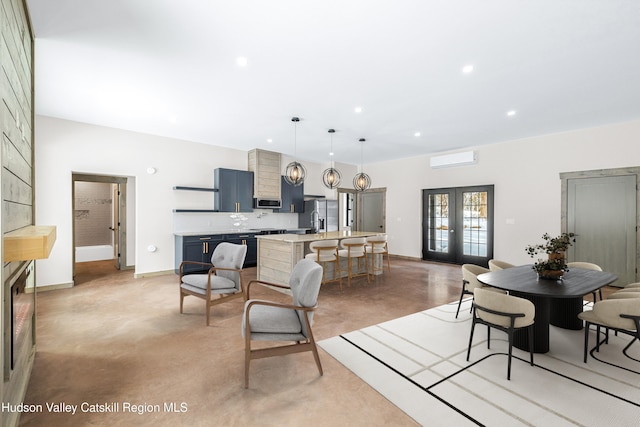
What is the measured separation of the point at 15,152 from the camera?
1862 millimetres

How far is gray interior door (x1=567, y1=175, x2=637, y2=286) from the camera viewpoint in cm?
489

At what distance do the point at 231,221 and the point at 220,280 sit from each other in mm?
3624

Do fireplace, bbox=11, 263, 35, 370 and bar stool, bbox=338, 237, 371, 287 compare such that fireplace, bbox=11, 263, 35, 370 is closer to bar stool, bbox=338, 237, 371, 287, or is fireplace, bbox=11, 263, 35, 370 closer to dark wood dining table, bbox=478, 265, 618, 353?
dark wood dining table, bbox=478, 265, 618, 353

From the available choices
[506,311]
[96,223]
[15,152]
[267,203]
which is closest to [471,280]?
[506,311]

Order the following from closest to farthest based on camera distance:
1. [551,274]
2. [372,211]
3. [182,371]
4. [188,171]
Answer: [182,371] → [551,274] → [188,171] → [372,211]

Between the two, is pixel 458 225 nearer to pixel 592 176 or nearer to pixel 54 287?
pixel 592 176

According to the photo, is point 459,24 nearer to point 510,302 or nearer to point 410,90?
point 410,90

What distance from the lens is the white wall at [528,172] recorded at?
5.04 meters

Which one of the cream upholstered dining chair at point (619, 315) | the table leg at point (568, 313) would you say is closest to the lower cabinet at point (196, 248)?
the table leg at point (568, 313)

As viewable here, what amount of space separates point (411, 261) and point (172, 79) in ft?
21.6

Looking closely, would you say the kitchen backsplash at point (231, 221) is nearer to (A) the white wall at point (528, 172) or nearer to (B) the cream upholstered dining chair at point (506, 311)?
(A) the white wall at point (528, 172)

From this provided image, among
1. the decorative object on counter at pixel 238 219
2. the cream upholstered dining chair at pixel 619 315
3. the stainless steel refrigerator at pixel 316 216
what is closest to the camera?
the cream upholstered dining chair at pixel 619 315

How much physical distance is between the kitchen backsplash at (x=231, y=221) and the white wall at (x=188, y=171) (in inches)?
8.8

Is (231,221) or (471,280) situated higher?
(231,221)
